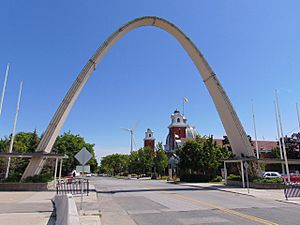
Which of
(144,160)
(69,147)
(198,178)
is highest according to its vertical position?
(69,147)

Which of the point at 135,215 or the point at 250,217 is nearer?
the point at 250,217

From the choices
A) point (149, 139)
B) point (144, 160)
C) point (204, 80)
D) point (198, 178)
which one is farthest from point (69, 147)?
Answer: point (149, 139)

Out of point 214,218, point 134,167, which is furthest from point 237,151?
point 134,167

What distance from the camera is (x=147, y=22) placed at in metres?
32.8

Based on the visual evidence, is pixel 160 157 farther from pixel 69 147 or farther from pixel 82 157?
pixel 82 157

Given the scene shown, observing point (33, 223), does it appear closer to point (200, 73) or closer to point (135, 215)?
point (135, 215)

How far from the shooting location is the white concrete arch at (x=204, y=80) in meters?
25.1

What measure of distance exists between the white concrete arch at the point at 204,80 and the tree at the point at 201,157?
11.2 meters

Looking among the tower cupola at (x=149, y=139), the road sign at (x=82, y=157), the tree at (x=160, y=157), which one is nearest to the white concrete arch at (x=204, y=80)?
the road sign at (x=82, y=157)

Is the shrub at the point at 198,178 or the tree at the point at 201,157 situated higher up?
the tree at the point at 201,157

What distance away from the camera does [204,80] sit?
105 feet

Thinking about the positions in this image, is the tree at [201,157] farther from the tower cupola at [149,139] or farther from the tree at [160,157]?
→ the tower cupola at [149,139]

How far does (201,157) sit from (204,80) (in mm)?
14558

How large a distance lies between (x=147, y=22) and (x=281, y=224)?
2886 centimetres
